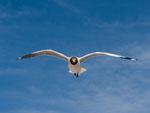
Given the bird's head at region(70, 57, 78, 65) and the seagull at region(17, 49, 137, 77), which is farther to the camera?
the bird's head at region(70, 57, 78, 65)

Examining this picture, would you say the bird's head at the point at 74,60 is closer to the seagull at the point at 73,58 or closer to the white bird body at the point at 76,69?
the seagull at the point at 73,58

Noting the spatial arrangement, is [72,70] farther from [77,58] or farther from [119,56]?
[119,56]

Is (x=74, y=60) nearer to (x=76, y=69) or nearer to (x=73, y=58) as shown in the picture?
(x=73, y=58)

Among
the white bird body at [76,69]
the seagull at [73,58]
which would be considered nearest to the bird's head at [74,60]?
the seagull at [73,58]

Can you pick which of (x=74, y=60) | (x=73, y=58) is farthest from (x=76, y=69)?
(x=73, y=58)

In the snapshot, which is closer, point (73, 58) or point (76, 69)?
point (76, 69)

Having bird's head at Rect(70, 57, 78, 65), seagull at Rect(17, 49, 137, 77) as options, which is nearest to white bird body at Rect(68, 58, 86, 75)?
seagull at Rect(17, 49, 137, 77)

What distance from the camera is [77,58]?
47.1m

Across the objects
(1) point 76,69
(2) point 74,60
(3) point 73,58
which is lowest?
(1) point 76,69

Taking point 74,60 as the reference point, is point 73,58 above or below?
above

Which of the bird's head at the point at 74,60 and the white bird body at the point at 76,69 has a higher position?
the bird's head at the point at 74,60

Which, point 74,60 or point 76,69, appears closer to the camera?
point 76,69

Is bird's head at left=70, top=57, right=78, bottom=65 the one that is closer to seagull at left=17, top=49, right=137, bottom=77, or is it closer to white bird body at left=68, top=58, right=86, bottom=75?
seagull at left=17, top=49, right=137, bottom=77

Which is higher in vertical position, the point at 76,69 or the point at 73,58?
the point at 73,58
